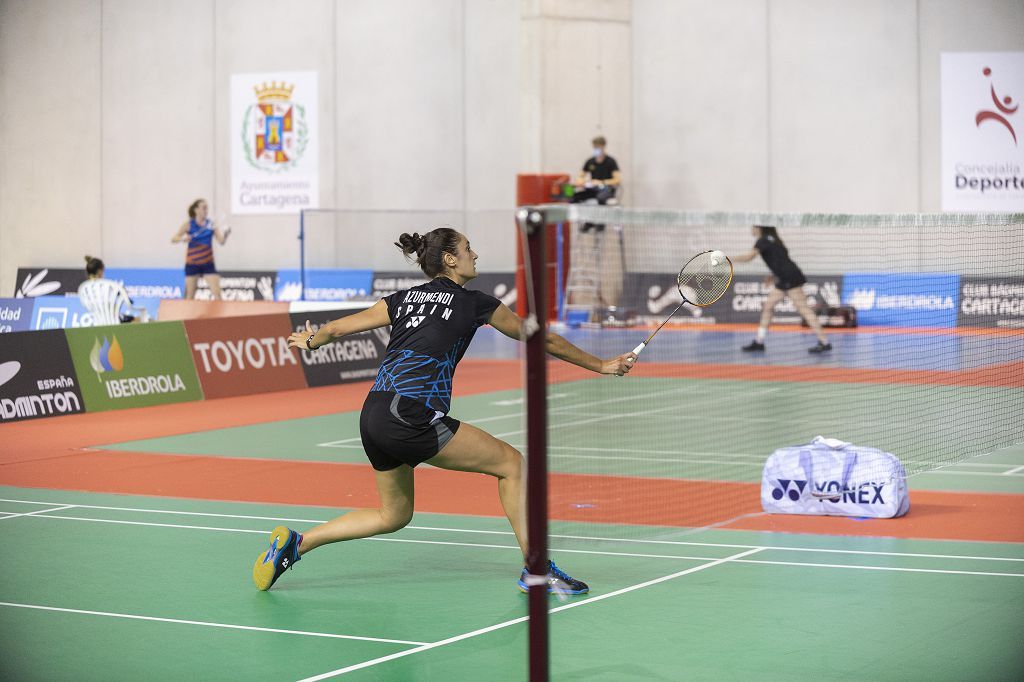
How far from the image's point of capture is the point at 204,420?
15.6 m

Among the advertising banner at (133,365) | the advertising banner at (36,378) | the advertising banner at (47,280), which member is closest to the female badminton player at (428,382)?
the advertising banner at (36,378)

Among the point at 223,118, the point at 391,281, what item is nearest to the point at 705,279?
the point at 391,281

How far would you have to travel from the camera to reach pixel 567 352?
7055 millimetres

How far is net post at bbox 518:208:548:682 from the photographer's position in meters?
5.00

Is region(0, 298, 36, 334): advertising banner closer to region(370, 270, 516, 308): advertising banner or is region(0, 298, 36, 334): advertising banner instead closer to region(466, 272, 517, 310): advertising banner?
region(370, 270, 516, 308): advertising banner

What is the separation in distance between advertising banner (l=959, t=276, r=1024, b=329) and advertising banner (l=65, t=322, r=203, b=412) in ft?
46.2

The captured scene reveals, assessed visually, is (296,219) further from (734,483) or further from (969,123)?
(734,483)

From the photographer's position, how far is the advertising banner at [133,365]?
52.7 feet

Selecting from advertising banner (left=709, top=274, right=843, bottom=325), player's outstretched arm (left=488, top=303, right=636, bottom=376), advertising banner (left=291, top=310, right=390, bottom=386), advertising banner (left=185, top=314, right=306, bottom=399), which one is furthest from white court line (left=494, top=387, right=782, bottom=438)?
advertising banner (left=709, top=274, right=843, bottom=325)

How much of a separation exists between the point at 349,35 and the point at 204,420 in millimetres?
17134

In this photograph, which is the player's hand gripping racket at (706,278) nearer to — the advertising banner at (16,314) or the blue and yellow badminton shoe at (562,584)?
the blue and yellow badminton shoe at (562,584)

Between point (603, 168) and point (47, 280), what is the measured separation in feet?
48.5

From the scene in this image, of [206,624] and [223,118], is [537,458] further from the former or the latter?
[223,118]

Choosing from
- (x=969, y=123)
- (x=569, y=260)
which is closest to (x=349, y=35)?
(x=569, y=260)
